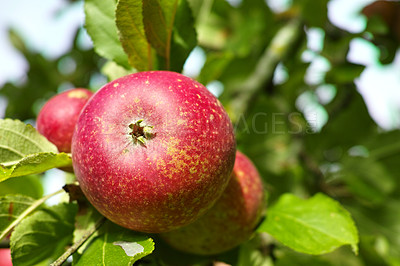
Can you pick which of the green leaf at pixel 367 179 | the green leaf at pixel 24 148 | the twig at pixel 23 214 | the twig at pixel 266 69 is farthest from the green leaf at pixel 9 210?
the green leaf at pixel 367 179

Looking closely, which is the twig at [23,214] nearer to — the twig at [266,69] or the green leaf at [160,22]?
the green leaf at [160,22]

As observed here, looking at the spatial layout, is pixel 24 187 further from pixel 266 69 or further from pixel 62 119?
pixel 266 69

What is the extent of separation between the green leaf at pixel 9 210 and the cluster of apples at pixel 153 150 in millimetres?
304

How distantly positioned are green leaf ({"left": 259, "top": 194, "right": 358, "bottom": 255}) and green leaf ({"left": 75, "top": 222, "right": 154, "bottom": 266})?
46 centimetres

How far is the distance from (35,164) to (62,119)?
0.80 feet

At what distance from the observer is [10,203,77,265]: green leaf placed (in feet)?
→ 3.69

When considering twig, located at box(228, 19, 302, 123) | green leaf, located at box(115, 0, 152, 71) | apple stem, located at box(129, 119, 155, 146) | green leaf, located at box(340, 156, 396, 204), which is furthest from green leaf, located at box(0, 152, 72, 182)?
green leaf, located at box(340, 156, 396, 204)

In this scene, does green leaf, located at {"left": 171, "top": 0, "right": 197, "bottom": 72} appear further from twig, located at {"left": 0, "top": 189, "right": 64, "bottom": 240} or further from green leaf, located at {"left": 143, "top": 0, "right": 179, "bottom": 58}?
twig, located at {"left": 0, "top": 189, "right": 64, "bottom": 240}

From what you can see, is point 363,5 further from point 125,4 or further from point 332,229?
point 125,4

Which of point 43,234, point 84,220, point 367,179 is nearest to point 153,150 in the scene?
point 84,220

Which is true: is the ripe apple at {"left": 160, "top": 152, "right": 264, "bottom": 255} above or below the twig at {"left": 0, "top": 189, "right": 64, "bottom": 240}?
below

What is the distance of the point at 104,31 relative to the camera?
1.29 m

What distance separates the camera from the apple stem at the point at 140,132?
93 centimetres

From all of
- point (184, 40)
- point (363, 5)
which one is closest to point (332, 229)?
point (184, 40)
